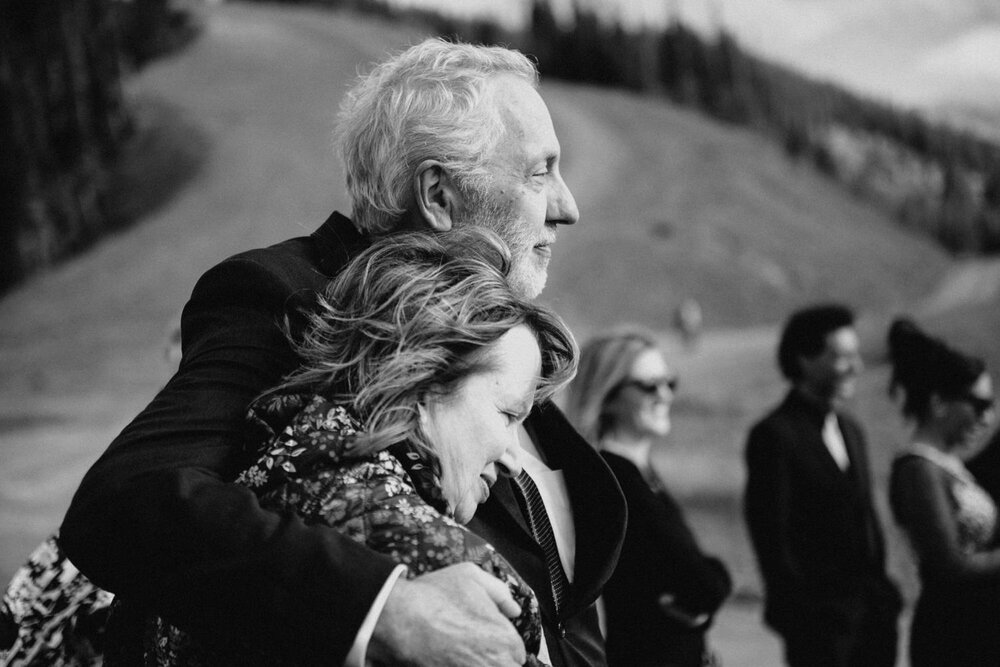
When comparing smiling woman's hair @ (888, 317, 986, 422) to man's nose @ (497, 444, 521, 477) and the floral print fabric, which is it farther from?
the floral print fabric

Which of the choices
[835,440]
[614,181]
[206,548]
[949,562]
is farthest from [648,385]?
[614,181]

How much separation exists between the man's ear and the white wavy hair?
0.01m

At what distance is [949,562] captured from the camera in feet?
11.0

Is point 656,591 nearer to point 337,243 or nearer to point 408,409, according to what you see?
point 337,243

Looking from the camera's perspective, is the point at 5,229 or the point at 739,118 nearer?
the point at 5,229

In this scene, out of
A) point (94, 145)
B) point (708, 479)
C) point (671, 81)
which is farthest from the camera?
point (671, 81)

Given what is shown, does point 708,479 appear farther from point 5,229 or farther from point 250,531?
point 250,531

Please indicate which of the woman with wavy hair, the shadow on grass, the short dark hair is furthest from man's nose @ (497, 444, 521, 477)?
the shadow on grass

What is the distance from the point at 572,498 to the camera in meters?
1.70

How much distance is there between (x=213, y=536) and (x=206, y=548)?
0.05 feet

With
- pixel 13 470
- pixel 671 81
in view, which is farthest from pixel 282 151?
pixel 671 81

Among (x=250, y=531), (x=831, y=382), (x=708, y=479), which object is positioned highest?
(x=250, y=531)

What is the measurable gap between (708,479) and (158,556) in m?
7.22

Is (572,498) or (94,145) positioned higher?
(572,498)
